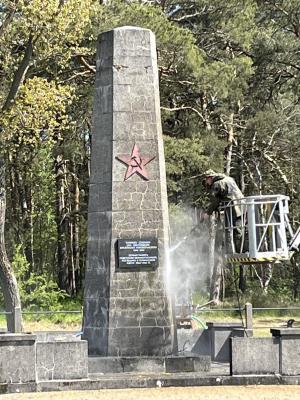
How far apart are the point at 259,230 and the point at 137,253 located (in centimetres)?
208

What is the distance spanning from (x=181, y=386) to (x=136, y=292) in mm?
2056

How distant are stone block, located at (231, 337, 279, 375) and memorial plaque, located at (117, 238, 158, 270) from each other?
2.19 meters

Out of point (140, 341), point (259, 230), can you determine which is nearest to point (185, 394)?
point (140, 341)

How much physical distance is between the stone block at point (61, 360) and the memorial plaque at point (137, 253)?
2.00 meters

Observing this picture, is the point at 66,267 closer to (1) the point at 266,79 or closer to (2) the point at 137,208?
(1) the point at 266,79

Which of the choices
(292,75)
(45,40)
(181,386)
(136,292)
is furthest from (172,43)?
(181,386)

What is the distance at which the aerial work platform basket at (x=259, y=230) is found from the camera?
14102 mm

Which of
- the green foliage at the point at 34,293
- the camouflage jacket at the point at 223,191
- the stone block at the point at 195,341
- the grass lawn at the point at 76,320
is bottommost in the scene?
the stone block at the point at 195,341

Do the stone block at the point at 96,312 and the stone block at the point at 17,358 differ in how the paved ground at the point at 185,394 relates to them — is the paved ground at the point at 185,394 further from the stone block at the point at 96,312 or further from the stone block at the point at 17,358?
the stone block at the point at 96,312

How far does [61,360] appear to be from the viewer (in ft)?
40.7

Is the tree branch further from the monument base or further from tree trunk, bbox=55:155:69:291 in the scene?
tree trunk, bbox=55:155:69:291

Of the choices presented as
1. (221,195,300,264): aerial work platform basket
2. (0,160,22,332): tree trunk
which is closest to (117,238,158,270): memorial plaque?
(221,195,300,264): aerial work platform basket

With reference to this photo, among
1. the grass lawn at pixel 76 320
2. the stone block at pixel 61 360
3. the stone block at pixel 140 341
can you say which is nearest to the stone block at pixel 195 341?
the stone block at pixel 140 341

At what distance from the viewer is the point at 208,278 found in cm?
3831
